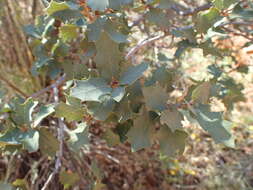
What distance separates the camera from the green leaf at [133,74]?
71 cm

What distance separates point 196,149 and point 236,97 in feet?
2.48

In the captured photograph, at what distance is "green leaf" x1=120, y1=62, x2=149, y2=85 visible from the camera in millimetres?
710

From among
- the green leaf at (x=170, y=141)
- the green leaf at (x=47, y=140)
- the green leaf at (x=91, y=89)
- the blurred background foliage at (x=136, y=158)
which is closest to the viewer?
the green leaf at (x=91, y=89)

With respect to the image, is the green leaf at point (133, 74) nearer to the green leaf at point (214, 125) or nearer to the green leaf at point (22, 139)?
the green leaf at point (214, 125)

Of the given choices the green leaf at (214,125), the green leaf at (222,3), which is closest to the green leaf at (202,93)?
the green leaf at (214,125)

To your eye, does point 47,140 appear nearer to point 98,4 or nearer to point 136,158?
point 98,4

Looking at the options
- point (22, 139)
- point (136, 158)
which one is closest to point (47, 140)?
point (22, 139)

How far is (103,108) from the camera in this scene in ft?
2.49

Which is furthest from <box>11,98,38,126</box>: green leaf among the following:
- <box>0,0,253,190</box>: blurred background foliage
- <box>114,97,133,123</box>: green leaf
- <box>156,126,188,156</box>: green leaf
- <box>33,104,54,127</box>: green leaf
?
<box>0,0,253,190</box>: blurred background foliage

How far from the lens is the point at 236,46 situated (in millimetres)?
2482

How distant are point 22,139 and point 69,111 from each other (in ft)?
0.49

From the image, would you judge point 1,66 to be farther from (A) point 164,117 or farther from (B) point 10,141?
(A) point 164,117

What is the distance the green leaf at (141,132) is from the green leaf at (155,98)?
0.18ft

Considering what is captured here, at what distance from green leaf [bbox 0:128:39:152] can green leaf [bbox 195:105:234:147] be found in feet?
1.30
